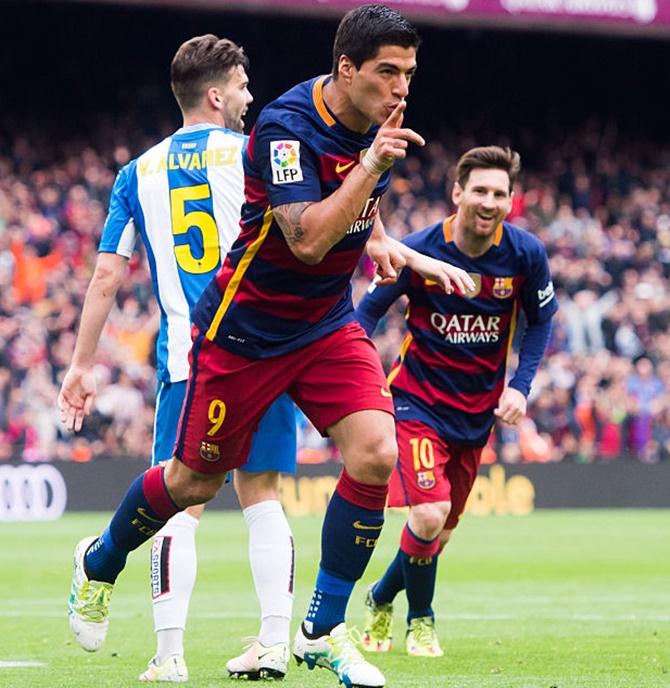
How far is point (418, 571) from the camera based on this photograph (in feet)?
25.3

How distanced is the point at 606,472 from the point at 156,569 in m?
16.4

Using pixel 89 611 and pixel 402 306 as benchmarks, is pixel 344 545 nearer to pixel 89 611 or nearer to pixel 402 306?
pixel 89 611

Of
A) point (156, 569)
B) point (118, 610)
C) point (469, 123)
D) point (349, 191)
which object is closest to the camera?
point (349, 191)

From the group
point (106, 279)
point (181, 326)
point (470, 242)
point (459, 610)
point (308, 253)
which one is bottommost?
point (459, 610)

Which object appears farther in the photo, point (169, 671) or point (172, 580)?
point (172, 580)

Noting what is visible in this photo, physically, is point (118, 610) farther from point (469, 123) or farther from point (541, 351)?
point (469, 123)

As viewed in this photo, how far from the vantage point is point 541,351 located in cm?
828

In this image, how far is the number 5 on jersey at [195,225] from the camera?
6.39m

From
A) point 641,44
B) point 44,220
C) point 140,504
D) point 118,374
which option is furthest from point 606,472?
point 140,504

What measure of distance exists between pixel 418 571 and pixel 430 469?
50cm

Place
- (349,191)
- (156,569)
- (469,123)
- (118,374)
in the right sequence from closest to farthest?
(349,191)
(156,569)
(118,374)
(469,123)

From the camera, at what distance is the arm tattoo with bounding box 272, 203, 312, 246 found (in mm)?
5207

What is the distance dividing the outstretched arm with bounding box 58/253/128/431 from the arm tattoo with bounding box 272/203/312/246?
1.32 meters

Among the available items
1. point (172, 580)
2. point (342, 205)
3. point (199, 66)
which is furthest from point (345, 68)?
point (172, 580)
